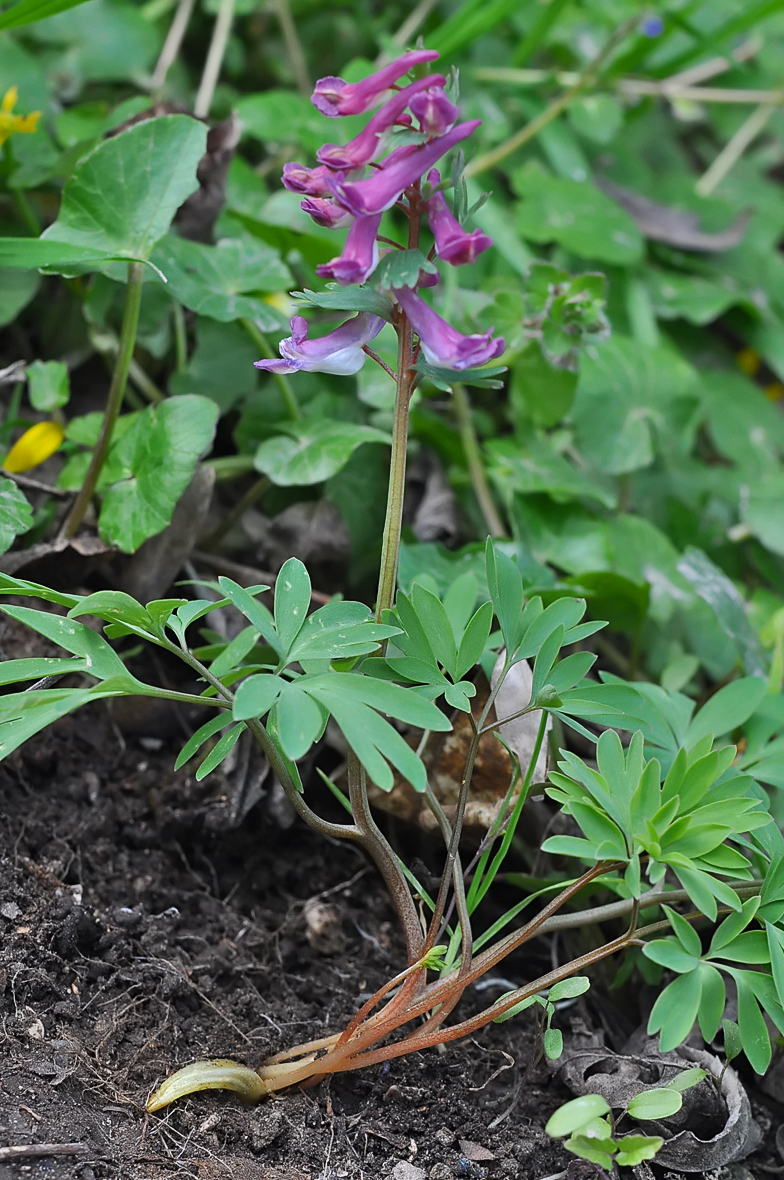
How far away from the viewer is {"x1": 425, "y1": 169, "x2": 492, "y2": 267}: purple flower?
91 cm

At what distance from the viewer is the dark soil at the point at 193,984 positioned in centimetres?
99

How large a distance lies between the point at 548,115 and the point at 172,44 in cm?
101

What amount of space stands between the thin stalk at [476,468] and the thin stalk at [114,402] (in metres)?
0.71

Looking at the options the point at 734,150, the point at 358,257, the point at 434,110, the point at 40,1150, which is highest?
the point at 434,110

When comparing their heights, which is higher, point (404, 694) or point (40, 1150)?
point (404, 694)

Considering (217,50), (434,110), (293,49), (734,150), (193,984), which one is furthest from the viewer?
(734,150)

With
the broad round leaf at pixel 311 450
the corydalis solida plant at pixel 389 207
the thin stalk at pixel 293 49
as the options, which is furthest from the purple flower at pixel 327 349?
the thin stalk at pixel 293 49

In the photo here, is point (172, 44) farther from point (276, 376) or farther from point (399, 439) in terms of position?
point (399, 439)

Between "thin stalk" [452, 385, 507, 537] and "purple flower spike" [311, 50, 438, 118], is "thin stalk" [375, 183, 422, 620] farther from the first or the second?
"thin stalk" [452, 385, 507, 537]

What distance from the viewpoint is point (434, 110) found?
885 mm

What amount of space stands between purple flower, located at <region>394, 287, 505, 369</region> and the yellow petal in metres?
0.85

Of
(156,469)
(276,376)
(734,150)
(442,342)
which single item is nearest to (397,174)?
(442,342)

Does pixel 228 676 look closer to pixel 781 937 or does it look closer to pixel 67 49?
pixel 781 937

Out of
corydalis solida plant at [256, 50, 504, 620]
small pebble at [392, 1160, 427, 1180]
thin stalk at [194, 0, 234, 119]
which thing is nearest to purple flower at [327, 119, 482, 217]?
corydalis solida plant at [256, 50, 504, 620]
